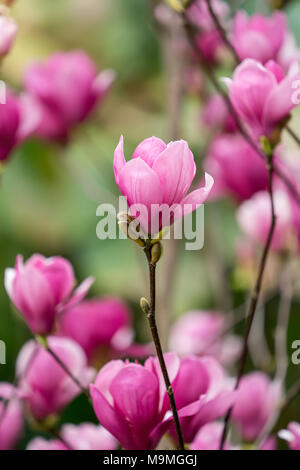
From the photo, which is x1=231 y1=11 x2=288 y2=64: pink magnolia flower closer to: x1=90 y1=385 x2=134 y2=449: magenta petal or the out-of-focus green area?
x1=90 y1=385 x2=134 y2=449: magenta petal

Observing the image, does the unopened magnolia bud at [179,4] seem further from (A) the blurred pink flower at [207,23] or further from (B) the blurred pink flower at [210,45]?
(B) the blurred pink flower at [210,45]

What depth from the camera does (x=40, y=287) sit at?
28 centimetres

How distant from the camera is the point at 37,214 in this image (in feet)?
3.76

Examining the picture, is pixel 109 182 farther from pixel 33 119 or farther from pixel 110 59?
pixel 33 119

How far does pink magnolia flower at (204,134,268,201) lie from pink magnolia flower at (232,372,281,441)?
119 mm

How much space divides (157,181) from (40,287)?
8cm

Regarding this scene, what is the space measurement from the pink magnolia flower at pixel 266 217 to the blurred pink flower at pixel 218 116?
0.23 feet

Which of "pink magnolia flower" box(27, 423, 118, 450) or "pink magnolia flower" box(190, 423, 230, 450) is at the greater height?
"pink magnolia flower" box(190, 423, 230, 450)

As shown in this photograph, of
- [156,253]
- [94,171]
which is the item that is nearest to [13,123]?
[156,253]

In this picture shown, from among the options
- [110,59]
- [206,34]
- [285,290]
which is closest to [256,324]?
[285,290]

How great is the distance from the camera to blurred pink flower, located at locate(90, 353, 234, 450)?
24 centimetres

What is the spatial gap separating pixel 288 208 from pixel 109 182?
73 centimetres

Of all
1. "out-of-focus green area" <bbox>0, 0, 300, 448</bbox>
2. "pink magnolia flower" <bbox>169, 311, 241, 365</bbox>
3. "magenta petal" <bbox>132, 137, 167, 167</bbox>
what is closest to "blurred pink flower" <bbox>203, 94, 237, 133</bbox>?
"pink magnolia flower" <bbox>169, 311, 241, 365</bbox>

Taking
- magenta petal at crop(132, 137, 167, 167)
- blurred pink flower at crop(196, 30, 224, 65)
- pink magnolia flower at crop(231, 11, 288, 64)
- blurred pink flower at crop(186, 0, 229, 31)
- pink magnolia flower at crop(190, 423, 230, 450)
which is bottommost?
pink magnolia flower at crop(190, 423, 230, 450)
